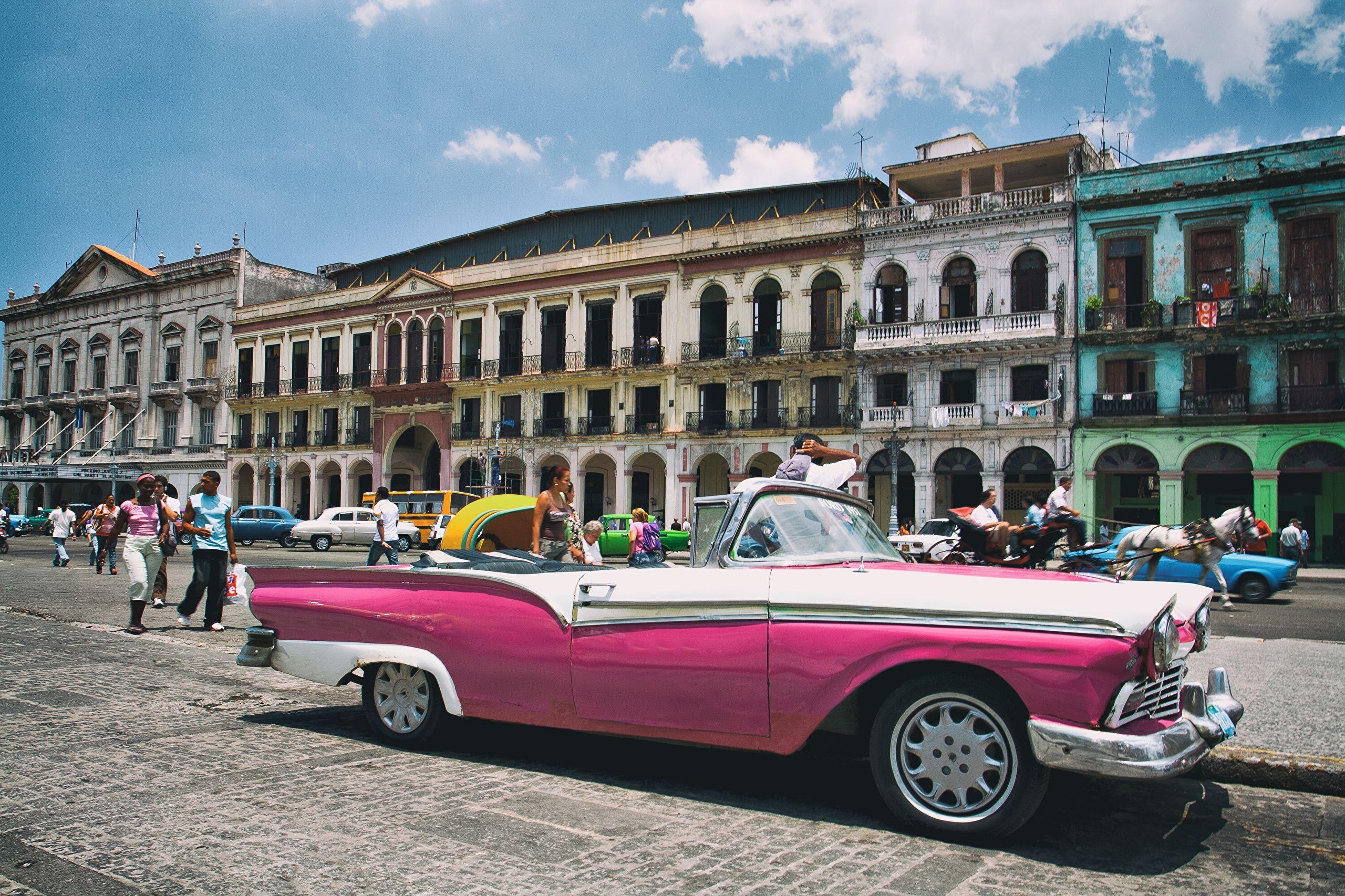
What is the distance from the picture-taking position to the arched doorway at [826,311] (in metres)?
33.1

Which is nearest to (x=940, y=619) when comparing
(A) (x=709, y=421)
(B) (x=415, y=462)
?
(A) (x=709, y=421)

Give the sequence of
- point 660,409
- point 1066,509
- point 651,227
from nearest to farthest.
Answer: point 1066,509 → point 660,409 → point 651,227

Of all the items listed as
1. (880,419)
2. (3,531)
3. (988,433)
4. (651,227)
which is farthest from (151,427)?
(988,433)

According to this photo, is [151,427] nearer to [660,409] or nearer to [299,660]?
[660,409]

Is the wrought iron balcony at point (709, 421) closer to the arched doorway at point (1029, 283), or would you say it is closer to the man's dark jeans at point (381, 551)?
the arched doorway at point (1029, 283)

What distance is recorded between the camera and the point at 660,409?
36.4 metres

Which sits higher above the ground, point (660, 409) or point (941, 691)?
point (660, 409)

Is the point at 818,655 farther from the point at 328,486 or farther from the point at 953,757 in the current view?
the point at 328,486

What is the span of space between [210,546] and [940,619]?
8296 millimetres

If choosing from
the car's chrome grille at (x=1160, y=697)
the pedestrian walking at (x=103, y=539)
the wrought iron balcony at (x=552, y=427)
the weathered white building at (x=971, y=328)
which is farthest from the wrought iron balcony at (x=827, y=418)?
the car's chrome grille at (x=1160, y=697)

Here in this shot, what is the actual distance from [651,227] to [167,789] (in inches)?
1444

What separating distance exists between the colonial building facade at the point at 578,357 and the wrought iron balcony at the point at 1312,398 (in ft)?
41.4

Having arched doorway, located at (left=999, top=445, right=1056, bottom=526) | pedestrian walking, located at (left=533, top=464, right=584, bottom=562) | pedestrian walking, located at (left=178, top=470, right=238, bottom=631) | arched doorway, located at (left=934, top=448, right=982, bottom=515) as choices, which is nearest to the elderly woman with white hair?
pedestrian walking, located at (left=533, top=464, right=584, bottom=562)

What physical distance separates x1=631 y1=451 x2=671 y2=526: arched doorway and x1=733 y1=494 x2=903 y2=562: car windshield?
1270 inches
